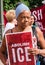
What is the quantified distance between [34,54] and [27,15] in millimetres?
480

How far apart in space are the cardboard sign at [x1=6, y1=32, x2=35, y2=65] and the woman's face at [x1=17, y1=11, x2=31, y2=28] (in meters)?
0.11

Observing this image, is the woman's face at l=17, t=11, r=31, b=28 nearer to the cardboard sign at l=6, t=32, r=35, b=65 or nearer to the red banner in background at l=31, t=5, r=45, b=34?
the cardboard sign at l=6, t=32, r=35, b=65

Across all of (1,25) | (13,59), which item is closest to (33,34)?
(13,59)

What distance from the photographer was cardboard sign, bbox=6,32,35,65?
461 cm

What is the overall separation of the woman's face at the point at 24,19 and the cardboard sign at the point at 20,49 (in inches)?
4.5

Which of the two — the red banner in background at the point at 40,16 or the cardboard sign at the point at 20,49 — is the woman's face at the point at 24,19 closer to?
the cardboard sign at the point at 20,49

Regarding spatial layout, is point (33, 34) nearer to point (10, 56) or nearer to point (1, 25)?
point (10, 56)

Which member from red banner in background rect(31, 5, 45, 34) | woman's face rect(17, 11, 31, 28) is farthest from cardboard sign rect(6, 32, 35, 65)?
red banner in background rect(31, 5, 45, 34)

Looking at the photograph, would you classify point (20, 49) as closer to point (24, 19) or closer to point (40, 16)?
point (24, 19)

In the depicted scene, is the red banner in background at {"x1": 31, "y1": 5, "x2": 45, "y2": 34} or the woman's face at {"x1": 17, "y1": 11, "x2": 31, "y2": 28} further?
the red banner in background at {"x1": 31, "y1": 5, "x2": 45, "y2": 34}

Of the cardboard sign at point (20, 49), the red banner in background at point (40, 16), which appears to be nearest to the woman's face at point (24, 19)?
the cardboard sign at point (20, 49)

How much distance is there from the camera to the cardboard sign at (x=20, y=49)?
15.1 ft

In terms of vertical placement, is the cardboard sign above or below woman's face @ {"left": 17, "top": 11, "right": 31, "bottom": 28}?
below

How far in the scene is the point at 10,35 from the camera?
4.76 metres
